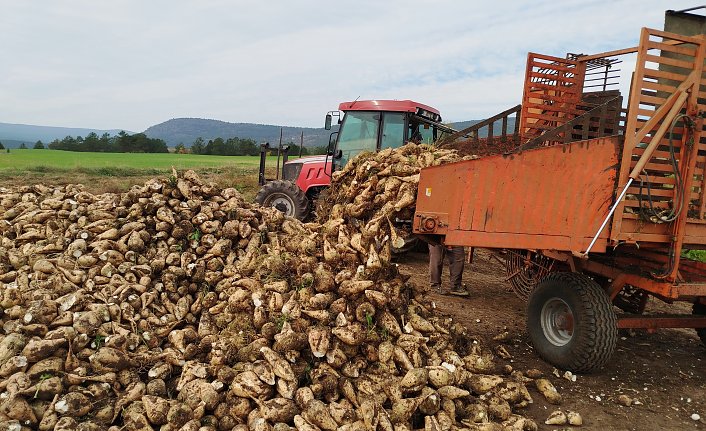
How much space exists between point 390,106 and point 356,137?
79cm

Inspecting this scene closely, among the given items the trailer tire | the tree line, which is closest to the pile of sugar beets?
the trailer tire

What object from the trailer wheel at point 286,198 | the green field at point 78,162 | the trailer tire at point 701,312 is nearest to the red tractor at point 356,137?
the trailer wheel at point 286,198

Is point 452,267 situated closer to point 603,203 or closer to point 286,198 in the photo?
point 603,203

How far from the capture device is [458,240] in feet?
13.9

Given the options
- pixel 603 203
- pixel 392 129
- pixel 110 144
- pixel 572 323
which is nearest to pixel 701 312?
Answer: pixel 572 323

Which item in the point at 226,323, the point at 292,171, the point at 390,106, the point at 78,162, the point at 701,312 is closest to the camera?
the point at 226,323

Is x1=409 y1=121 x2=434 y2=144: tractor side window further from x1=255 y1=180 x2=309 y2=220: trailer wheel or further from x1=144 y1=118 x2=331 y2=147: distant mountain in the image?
x1=144 y1=118 x2=331 y2=147: distant mountain

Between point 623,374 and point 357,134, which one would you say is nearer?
point 623,374

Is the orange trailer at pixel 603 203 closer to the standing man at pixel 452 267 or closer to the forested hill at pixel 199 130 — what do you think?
the standing man at pixel 452 267

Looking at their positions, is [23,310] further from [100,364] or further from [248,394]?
[248,394]

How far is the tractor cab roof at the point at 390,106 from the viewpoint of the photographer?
766cm

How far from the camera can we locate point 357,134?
317 inches

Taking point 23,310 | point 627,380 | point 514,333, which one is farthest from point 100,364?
point 627,380

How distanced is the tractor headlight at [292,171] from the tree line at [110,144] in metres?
28.5
